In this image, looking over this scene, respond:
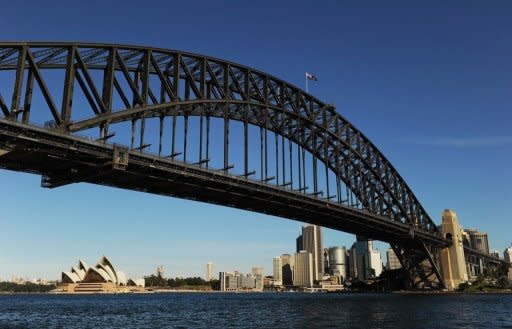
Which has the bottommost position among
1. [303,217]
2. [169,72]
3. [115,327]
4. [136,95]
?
[115,327]

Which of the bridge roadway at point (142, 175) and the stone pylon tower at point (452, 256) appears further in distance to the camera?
the stone pylon tower at point (452, 256)

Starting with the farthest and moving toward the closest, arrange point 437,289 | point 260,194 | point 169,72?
point 437,289 → point 260,194 → point 169,72

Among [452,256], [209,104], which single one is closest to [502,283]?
[452,256]

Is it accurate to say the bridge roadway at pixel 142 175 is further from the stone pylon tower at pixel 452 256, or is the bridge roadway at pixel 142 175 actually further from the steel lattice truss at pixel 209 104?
the stone pylon tower at pixel 452 256

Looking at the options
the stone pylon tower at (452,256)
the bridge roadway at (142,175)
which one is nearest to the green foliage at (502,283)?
the stone pylon tower at (452,256)

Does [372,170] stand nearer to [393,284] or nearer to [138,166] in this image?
[393,284]

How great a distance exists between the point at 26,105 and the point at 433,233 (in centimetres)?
9938

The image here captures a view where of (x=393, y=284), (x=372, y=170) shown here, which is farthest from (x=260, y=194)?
(x=393, y=284)

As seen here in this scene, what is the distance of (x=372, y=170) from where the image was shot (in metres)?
98.2

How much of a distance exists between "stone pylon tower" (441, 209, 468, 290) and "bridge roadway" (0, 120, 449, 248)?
44745mm

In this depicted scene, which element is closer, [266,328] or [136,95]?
[266,328]

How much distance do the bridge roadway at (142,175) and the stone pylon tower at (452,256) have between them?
44745mm

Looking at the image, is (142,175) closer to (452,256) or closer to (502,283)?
(452,256)

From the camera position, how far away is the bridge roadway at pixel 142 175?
40531 millimetres
